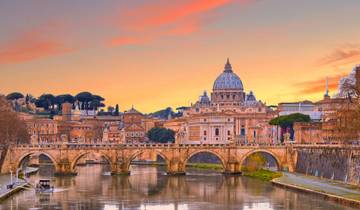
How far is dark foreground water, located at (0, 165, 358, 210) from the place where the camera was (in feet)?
184

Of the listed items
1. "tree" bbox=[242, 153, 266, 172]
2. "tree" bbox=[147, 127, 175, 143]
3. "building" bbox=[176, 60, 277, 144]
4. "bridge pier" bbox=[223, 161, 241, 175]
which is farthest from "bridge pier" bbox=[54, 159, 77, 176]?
"tree" bbox=[147, 127, 175, 143]

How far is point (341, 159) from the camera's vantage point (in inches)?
2699

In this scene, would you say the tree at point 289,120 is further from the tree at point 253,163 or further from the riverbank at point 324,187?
the riverbank at point 324,187

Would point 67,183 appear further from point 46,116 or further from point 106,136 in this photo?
point 46,116

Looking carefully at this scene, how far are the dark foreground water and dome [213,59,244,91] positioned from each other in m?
101

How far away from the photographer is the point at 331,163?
71.5m

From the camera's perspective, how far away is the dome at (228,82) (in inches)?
7219

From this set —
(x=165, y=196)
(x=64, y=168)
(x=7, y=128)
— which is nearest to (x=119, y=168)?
(x=64, y=168)

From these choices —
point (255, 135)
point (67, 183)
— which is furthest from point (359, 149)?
point (255, 135)

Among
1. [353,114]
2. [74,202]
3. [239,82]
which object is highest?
[239,82]

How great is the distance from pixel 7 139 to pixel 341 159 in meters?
36.4

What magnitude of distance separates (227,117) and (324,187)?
3899 inches

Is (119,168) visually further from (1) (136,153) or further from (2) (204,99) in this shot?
(2) (204,99)

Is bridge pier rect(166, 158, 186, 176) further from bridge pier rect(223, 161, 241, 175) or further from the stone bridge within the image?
bridge pier rect(223, 161, 241, 175)
